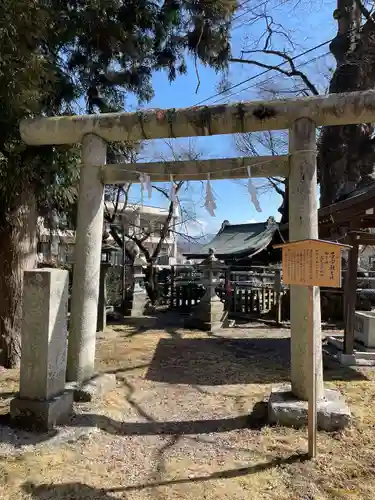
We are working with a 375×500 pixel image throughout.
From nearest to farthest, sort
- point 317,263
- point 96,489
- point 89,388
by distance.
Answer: point 96,489
point 317,263
point 89,388

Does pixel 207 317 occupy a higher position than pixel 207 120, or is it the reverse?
pixel 207 120

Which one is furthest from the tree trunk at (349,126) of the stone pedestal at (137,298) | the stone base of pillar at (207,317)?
the stone pedestal at (137,298)

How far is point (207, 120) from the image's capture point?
4875 mm

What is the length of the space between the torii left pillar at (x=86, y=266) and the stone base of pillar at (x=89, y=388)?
0.02 metres

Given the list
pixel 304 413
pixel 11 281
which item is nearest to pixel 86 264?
pixel 11 281

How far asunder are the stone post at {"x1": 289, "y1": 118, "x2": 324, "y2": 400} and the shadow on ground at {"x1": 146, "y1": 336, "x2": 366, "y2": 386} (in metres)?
1.90

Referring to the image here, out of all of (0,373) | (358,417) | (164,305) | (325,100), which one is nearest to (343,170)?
(164,305)

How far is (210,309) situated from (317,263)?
293 inches

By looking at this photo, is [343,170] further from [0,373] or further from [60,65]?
[0,373]

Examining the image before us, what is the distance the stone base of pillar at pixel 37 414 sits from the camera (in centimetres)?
398

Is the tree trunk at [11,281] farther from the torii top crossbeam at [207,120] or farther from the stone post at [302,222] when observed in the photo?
the stone post at [302,222]

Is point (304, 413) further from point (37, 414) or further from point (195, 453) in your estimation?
point (37, 414)

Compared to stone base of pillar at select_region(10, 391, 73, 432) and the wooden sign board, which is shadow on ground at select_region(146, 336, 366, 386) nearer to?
stone base of pillar at select_region(10, 391, 73, 432)

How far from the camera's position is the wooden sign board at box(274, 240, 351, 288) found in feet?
11.8
